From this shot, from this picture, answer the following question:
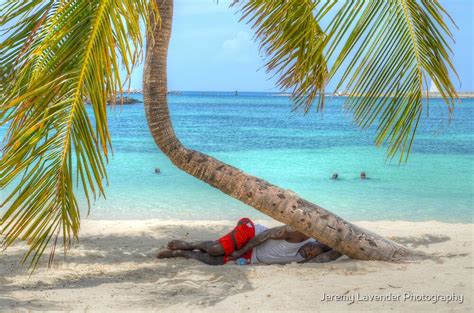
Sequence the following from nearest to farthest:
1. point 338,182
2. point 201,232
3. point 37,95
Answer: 1. point 37,95
2. point 201,232
3. point 338,182

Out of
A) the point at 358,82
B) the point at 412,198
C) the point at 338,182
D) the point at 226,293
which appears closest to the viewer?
the point at 358,82

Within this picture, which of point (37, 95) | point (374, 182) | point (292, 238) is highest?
point (37, 95)

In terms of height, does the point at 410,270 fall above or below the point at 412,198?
above

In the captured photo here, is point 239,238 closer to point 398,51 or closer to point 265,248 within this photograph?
point 265,248

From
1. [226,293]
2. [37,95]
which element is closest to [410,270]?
[226,293]

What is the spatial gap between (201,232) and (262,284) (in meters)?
3.06

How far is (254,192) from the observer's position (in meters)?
5.62

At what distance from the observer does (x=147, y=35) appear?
5.83 meters

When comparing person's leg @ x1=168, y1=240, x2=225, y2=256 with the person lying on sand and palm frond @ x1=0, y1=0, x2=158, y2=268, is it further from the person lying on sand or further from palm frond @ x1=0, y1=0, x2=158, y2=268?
palm frond @ x1=0, y1=0, x2=158, y2=268

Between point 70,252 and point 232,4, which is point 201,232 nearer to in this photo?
point 70,252

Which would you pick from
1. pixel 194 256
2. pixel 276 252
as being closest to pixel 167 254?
pixel 194 256

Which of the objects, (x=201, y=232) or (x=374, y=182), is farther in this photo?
(x=374, y=182)

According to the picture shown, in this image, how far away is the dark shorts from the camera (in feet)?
19.3

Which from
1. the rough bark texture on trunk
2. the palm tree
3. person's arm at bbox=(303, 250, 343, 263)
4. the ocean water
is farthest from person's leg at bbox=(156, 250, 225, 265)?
the palm tree
